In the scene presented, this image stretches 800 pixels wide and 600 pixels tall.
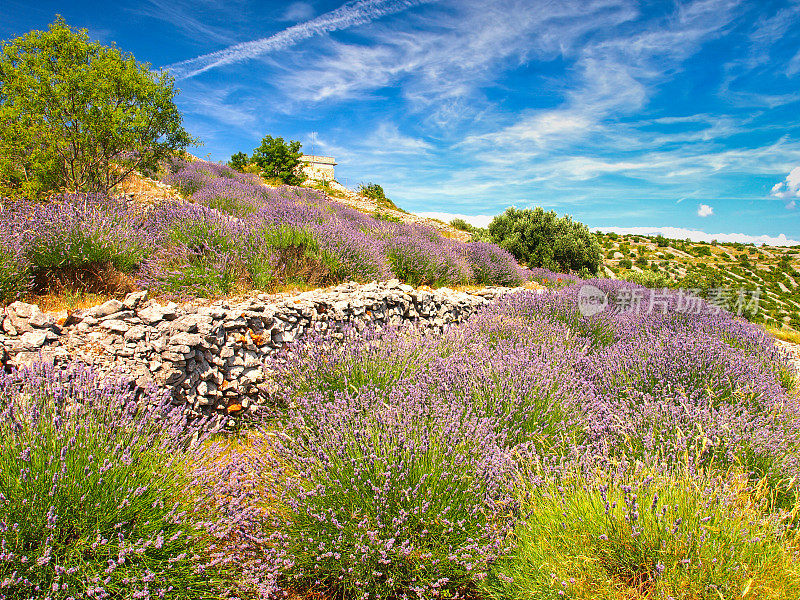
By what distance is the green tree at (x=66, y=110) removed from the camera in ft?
16.3

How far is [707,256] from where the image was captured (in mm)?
26422

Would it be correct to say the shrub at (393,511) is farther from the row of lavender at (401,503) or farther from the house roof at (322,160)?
the house roof at (322,160)

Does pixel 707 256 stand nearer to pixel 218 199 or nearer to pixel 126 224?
pixel 218 199

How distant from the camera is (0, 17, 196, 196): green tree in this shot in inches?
196

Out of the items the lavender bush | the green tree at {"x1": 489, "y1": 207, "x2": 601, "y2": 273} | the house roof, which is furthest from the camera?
the house roof

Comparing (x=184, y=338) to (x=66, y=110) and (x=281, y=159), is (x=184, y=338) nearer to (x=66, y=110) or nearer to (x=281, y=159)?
(x=66, y=110)

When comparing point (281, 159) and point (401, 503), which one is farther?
point (281, 159)

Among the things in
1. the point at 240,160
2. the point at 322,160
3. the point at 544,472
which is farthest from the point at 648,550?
the point at 322,160

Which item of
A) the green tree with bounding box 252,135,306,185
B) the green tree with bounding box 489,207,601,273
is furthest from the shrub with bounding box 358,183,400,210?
the green tree with bounding box 489,207,601,273

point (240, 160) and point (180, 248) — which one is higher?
point (240, 160)

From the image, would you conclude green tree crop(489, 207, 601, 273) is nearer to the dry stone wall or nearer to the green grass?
the dry stone wall

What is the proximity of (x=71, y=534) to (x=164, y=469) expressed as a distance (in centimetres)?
38

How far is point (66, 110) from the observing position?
5309 mm

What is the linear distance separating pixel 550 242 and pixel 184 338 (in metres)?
12.2
